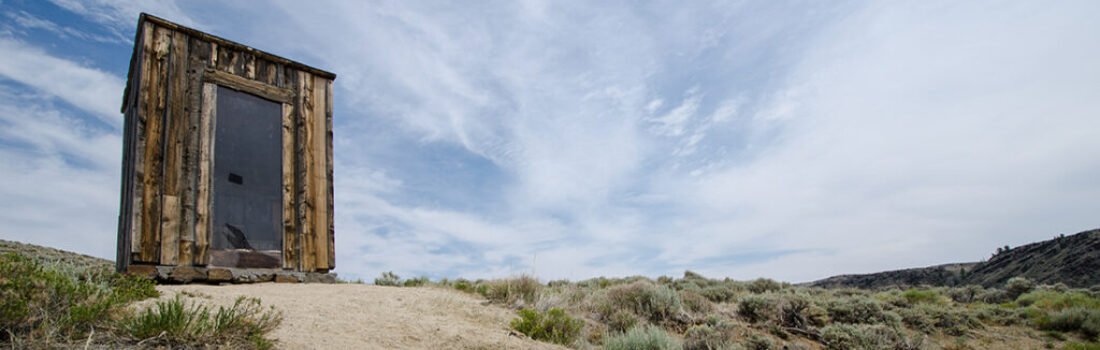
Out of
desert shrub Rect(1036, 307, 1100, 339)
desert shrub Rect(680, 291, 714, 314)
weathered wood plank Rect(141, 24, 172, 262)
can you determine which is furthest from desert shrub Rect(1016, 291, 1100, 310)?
weathered wood plank Rect(141, 24, 172, 262)

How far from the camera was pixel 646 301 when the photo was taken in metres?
8.69

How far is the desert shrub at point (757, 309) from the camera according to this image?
358 inches

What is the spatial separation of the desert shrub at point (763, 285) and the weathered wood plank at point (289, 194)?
34.8ft

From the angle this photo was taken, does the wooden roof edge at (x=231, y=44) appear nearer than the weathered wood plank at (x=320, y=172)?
Yes

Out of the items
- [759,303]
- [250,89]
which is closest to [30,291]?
[250,89]

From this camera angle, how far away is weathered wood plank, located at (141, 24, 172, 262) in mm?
7227

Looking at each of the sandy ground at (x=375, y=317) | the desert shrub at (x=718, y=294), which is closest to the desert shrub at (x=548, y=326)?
the sandy ground at (x=375, y=317)

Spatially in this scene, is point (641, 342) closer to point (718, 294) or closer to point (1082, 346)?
point (718, 294)

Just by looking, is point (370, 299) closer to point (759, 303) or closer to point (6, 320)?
point (6, 320)

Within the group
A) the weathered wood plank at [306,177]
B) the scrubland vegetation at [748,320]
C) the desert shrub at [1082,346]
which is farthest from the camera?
the desert shrub at [1082,346]

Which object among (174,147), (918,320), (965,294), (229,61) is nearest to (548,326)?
(174,147)

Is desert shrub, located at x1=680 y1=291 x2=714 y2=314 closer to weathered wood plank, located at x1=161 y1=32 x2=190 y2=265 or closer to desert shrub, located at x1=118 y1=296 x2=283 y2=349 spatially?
desert shrub, located at x1=118 y1=296 x2=283 y2=349

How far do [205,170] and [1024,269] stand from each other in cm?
2906

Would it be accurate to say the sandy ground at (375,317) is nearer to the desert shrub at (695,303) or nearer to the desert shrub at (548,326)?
the desert shrub at (548,326)
